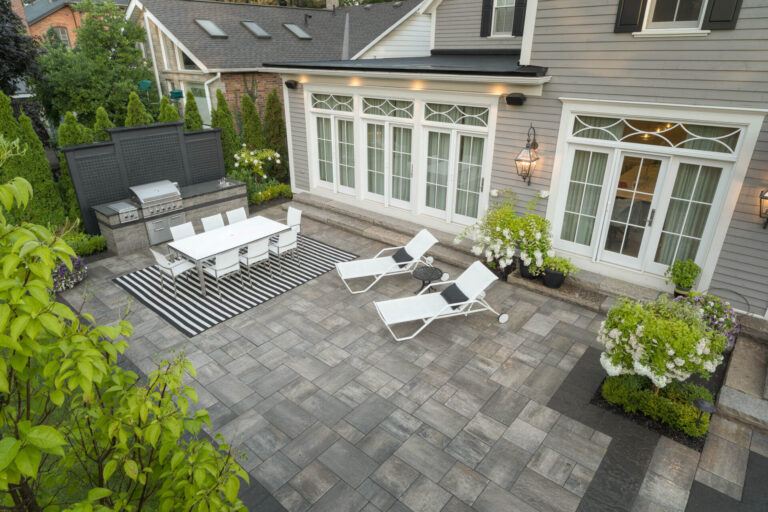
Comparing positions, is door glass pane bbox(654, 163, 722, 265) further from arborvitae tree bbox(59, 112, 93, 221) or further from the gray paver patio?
arborvitae tree bbox(59, 112, 93, 221)

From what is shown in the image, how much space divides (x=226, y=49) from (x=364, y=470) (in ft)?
51.4

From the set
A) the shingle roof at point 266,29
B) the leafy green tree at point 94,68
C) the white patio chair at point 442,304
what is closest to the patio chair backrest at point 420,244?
the white patio chair at point 442,304

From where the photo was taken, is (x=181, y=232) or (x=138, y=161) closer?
(x=181, y=232)

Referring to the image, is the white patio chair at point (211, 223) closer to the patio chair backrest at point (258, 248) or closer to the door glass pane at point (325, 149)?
the patio chair backrest at point (258, 248)

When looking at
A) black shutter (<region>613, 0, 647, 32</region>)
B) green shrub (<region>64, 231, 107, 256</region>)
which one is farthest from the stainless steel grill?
black shutter (<region>613, 0, 647, 32</region>)

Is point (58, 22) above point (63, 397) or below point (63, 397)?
above

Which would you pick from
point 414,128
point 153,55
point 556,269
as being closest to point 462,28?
point 414,128

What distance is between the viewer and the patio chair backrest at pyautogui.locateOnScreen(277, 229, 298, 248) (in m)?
8.66

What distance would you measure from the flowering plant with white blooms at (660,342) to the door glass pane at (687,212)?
2.23 m

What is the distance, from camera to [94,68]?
15523 mm

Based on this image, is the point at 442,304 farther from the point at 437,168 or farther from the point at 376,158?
the point at 376,158

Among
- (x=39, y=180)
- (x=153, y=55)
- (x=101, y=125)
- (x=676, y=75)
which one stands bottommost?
(x=39, y=180)

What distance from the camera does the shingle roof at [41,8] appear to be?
29.3 m

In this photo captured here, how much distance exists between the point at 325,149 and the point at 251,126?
3.00 m
